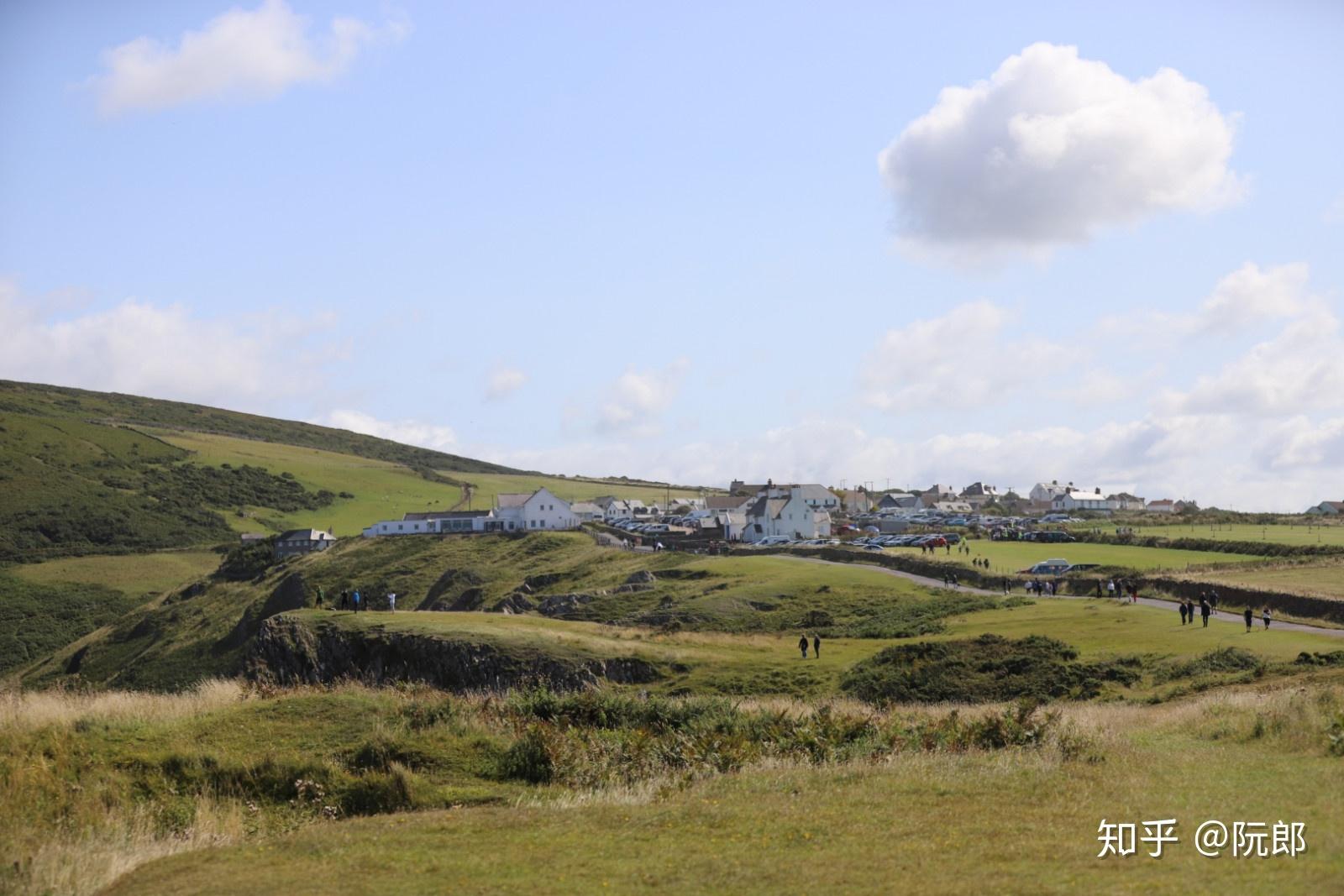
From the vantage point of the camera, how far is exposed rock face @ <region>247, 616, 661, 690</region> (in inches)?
1836

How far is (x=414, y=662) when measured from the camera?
159ft

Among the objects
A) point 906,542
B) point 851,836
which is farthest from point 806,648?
point 906,542

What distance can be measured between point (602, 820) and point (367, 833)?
3.01m

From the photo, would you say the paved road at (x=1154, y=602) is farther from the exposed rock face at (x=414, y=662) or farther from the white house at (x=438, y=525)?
the white house at (x=438, y=525)

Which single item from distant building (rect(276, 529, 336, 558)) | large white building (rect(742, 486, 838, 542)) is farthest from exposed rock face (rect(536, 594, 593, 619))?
distant building (rect(276, 529, 336, 558))

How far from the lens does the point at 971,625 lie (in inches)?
2215

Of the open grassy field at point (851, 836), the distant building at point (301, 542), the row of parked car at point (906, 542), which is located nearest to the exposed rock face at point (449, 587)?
the row of parked car at point (906, 542)

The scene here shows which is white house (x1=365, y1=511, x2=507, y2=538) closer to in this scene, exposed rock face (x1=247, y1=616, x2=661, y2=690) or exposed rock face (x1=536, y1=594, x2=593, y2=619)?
exposed rock face (x1=536, y1=594, x2=593, y2=619)

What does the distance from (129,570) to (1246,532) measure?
123m

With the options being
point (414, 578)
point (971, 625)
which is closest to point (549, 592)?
point (414, 578)

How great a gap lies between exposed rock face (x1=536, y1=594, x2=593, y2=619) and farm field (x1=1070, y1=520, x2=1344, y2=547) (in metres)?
50.3

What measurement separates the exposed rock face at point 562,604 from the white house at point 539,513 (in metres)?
69.4

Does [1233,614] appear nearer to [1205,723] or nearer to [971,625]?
[971,625]

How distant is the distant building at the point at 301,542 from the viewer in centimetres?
14738
